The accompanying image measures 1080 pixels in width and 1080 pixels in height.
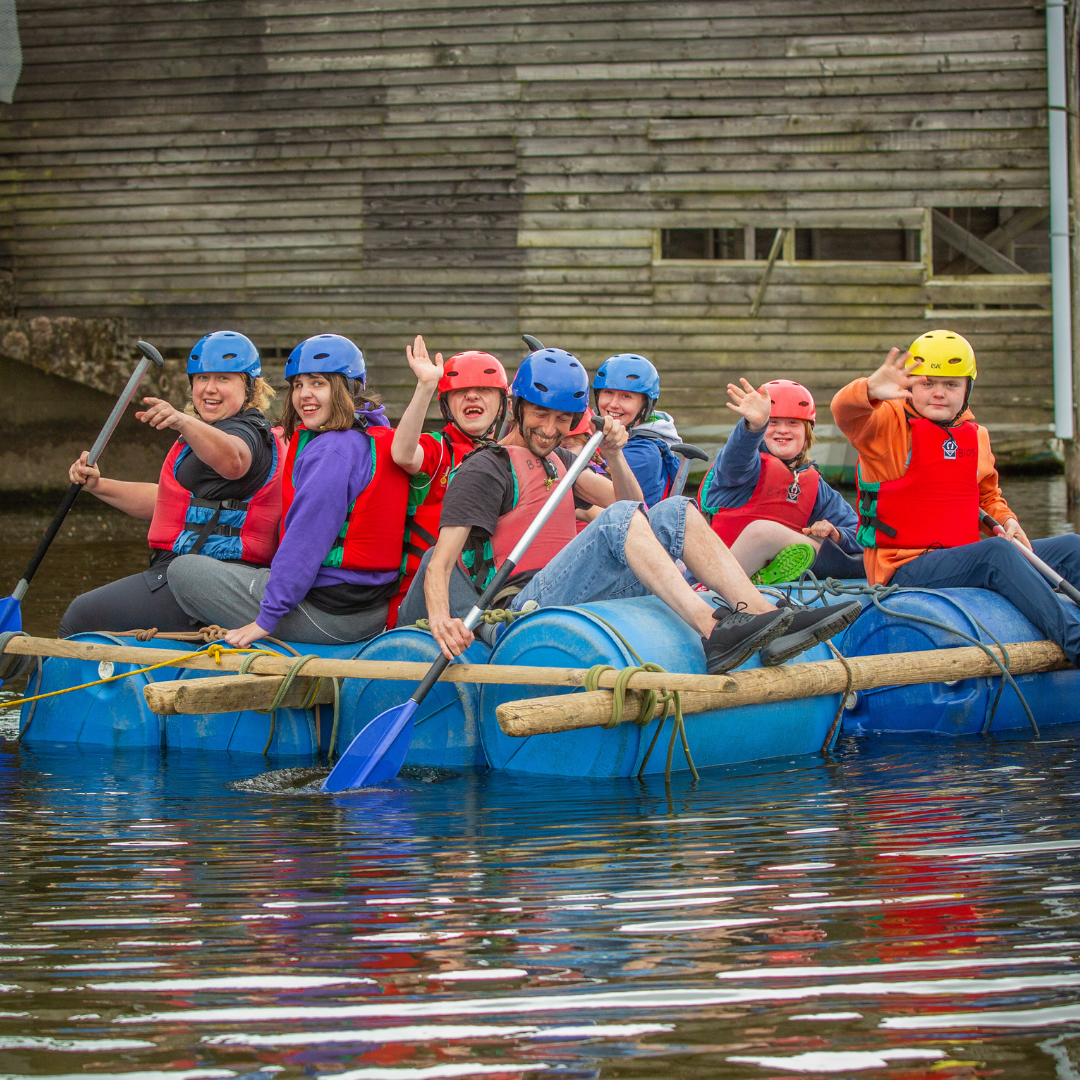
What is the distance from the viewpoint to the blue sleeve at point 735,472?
629 centimetres

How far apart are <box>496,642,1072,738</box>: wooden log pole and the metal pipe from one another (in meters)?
8.88

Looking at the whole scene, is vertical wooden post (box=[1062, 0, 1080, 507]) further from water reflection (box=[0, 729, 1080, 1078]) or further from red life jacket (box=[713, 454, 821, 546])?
water reflection (box=[0, 729, 1080, 1078])

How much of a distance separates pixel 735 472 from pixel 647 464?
50 cm

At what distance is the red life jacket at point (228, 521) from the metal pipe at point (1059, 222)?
33.6 ft

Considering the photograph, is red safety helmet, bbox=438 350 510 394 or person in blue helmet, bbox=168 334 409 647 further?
red safety helmet, bbox=438 350 510 394

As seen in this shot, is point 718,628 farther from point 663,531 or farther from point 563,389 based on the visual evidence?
point 563,389

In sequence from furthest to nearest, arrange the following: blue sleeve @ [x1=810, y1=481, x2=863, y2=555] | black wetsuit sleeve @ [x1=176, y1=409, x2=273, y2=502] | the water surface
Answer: blue sleeve @ [x1=810, y1=481, x2=863, y2=555] < black wetsuit sleeve @ [x1=176, y1=409, x2=273, y2=502] < the water surface

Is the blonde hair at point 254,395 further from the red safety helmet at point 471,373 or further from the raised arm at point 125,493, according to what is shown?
the red safety helmet at point 471,373

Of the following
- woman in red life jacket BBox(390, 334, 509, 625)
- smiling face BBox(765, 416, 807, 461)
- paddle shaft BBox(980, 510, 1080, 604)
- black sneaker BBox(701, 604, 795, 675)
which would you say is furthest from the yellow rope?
paddle shaft BBox(980, 510, 1080, 604)

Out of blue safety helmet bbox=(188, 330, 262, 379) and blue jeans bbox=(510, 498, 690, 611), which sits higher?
blue safety helmet bbox=(188, 330, 262, 379)

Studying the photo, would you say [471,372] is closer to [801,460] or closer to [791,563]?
[791,563]

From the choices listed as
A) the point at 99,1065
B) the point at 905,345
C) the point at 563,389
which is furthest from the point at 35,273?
the point at 99,1065

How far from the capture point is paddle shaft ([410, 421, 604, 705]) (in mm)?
4801

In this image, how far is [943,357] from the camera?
244 inches
